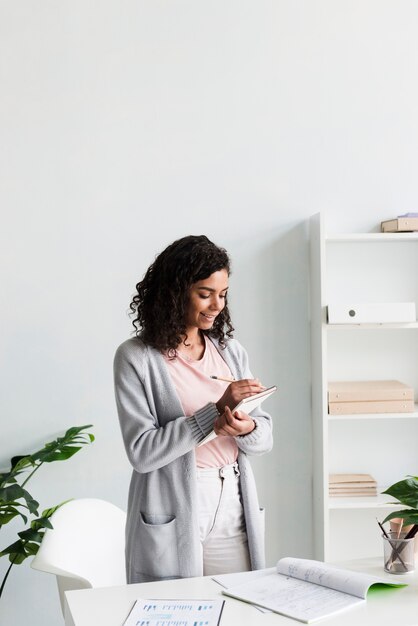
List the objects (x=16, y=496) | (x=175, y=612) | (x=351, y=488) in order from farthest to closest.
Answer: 1. (x=351, y=488)
2. (x=16, y=496)
3. (x=175, y=612)

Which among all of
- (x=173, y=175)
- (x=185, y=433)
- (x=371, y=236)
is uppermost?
(x=173, y=175)

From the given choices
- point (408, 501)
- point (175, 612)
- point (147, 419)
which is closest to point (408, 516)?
point (408, 501)

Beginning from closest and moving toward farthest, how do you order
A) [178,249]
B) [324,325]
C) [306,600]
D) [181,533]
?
[306,600] → [181,533] → [178,249] → [324,325]

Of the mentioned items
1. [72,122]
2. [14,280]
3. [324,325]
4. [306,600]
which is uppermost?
[72,122]

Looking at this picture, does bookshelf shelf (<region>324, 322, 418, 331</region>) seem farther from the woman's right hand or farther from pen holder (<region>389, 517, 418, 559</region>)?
pen holder (<region>389, 517, 418, 559</region>)

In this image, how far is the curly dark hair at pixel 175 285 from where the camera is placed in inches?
86.9

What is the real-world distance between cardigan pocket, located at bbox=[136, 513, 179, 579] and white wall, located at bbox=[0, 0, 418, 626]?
108 centimetres

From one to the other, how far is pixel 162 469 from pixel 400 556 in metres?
0.65

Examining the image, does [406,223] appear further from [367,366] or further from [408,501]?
[408,501]

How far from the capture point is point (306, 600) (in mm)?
1736

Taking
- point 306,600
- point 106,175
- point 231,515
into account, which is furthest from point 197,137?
point 306,600

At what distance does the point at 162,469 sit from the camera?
2154 millimetres

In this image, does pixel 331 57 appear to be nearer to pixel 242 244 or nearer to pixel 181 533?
pixel 242 244

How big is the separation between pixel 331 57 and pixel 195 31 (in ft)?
1.82
